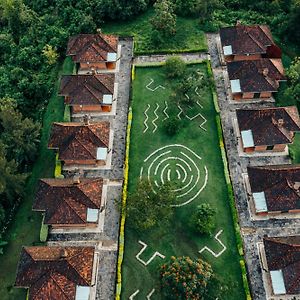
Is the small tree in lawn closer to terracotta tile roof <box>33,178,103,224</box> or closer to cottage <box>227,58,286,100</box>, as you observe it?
cottage <box>227,58,286,100</box>

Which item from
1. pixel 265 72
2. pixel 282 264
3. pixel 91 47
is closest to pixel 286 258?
pixel 282 264

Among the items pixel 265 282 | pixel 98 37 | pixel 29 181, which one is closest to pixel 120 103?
pixel 98 37

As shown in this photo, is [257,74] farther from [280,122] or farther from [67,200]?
[67,200]

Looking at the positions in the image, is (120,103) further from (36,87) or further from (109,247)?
(109,247)

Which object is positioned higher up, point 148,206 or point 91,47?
point 91,47

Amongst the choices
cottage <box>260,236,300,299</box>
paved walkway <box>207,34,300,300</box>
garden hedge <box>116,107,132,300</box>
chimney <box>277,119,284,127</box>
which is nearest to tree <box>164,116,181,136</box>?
garden hedge <box>116,107,132,300</box>

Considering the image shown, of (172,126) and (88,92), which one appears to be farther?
(88,92)

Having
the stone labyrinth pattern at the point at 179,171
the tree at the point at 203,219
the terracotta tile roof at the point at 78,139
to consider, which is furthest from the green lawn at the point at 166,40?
the tree at the point at 203,219
